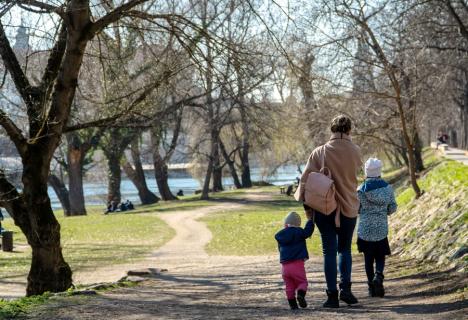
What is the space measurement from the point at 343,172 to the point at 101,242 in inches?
842

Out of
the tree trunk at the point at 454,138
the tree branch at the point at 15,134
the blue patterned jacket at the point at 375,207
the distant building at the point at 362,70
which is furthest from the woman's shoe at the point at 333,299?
the tree trunk at the point at 454,138

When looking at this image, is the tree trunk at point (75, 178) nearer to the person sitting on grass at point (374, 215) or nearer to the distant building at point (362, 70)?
the distant building at point (362, 70)

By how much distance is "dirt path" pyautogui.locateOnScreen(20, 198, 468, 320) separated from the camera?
7.95 m

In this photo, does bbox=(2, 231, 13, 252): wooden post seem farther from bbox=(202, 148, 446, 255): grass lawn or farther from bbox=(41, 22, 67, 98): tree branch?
bbox=(41, 22, 67, 98): tree branch

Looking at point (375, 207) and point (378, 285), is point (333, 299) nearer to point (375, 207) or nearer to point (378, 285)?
point (378, 285)

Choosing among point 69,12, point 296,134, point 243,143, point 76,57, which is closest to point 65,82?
point 76,57

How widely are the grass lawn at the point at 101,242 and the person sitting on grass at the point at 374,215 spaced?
12.1 metres

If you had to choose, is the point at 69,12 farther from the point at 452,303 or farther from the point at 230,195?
the point at 230,195

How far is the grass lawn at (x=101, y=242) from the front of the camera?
872 inches

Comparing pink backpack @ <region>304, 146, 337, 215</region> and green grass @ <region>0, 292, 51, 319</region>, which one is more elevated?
pink backpack @ <region>304, 146, 337, 215</region>

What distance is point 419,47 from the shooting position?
2266 centimetres

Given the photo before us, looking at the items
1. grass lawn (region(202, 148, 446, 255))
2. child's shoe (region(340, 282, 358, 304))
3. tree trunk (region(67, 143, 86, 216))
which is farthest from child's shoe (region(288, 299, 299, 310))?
tree trunk (region(67, 143, 86, 216))

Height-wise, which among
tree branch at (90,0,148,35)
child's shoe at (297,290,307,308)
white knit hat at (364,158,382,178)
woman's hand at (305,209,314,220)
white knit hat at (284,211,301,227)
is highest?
tree branch at (90,0,148,35)

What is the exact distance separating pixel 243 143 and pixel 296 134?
15.5 metres
